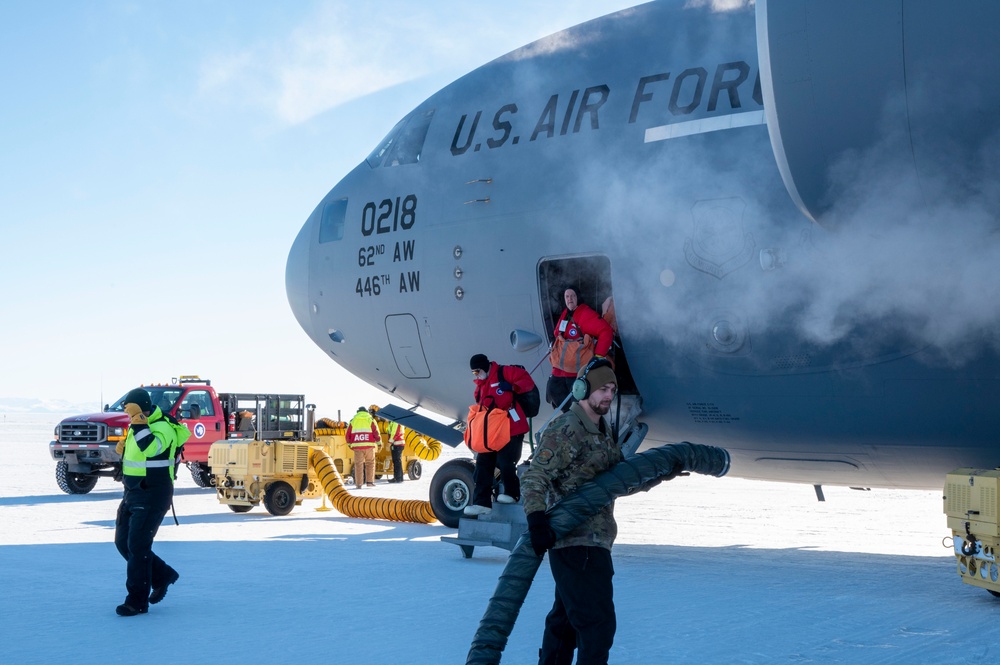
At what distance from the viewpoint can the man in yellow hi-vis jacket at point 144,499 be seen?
25.4 ft

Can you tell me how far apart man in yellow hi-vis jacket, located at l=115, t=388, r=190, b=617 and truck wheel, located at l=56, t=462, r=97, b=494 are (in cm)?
1355

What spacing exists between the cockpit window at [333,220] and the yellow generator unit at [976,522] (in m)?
7.63

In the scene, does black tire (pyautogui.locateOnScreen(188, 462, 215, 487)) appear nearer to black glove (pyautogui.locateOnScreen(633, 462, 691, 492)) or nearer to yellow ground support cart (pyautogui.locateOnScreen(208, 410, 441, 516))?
yellow ground support cart (pyautogui.locateOnScreen(208, 410, 441, 516))

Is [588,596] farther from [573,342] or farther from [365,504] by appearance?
[365,504]

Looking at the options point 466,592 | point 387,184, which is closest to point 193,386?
point 387,184

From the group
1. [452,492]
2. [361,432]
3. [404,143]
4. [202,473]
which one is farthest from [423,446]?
[404,143]

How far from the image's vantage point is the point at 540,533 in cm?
473

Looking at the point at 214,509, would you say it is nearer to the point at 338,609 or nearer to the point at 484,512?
the point at 484,512

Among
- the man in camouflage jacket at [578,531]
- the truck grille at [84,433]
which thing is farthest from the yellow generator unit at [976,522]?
the truck grille at [84,433]

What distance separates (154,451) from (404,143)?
5.38 meters

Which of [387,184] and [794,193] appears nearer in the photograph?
[794,193]

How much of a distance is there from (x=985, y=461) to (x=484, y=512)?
4878 millimetres

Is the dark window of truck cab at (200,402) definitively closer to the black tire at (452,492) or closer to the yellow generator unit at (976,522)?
the black tire at (452,492)

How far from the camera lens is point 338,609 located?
7840 millimetres
